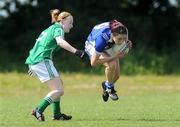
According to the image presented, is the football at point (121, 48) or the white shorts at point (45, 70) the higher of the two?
the football at point (121, 48)

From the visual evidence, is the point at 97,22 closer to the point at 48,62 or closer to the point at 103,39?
the point at 103,39

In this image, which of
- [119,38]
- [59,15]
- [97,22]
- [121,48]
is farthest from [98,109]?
[97,22]

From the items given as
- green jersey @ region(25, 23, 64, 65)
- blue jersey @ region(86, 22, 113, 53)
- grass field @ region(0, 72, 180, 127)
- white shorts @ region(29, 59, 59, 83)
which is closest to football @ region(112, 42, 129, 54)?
blue jersey @ region(86, 22, 113, 53)

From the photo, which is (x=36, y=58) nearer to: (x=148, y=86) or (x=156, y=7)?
(x=148, y=86)

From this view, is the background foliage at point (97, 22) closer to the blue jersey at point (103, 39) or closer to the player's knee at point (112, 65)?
the player's knee at point (112, 65)

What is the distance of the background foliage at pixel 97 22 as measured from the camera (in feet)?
107

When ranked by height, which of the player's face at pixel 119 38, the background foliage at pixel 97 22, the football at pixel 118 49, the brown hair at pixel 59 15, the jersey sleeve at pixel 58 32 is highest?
the brown hair at pixel 59 15

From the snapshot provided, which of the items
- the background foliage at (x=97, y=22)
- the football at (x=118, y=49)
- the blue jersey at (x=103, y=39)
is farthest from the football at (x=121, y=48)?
the background foliage at (x=97, y=22)

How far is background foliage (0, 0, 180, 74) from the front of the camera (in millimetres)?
32656

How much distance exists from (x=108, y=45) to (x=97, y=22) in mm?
20633

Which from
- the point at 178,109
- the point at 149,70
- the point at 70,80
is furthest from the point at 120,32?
the point at 149,70

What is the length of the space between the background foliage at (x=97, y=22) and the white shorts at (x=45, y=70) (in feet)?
64.0

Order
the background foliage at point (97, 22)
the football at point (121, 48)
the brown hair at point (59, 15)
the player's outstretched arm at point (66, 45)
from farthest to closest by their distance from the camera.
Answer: the background foliage at point (97, 22) → the football at point (121, 48) → the brown hair at point (59, 15) → the player's outstretched arm at point (66, 45)

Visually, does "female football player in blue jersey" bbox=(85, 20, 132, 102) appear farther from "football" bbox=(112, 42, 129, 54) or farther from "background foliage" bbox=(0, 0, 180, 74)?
"background foliage" bbox=(0, 0, 180, 74)
